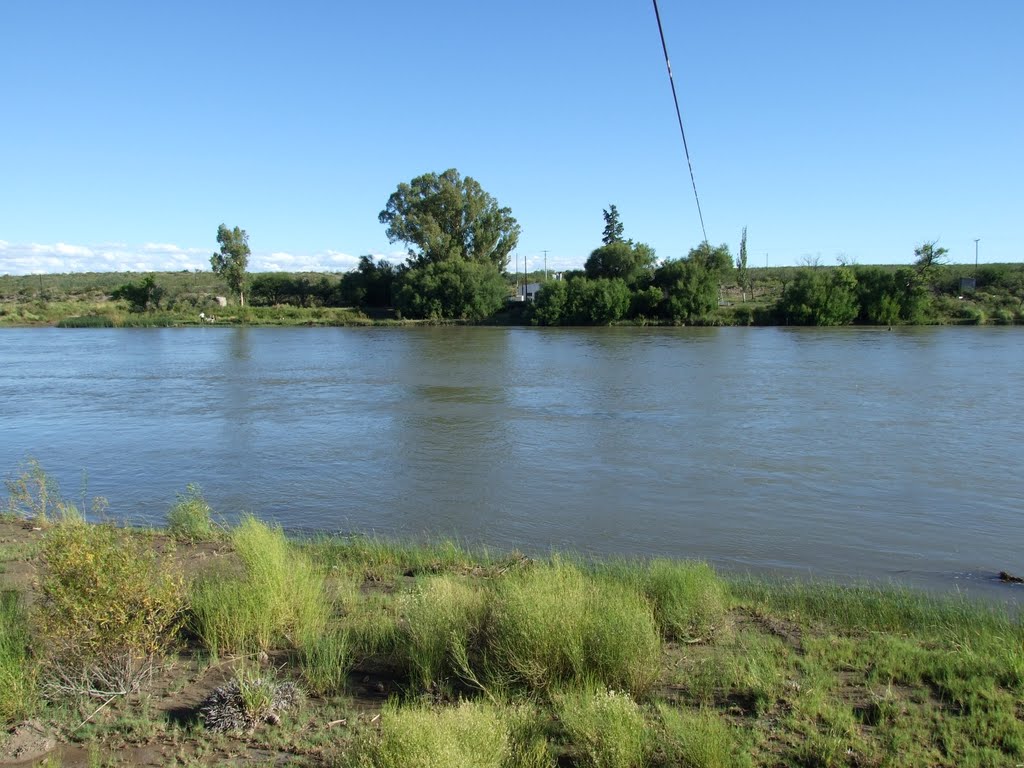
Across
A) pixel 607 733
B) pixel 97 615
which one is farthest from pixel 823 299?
pixel 97 615

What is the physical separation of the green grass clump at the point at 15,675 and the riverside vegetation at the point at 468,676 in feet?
0.04

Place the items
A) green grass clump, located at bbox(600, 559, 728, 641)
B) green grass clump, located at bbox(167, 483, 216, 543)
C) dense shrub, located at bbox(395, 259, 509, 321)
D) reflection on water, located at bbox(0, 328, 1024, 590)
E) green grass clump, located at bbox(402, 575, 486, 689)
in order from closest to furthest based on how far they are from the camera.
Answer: green grass clump, located at bbox(402, 575, 486, 689) → green grass clump, located at bbox(600, 559, 728, 641) → green grass clump, located at bbox(167, 483, 216, 543) → reflection on water, located at bbox(0, 328, 1024, 590) → dense shrub, located at bbox(395, 259, 509, 321)

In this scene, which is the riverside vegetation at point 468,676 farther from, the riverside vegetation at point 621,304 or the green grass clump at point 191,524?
the riverside vegetation at point 621,304

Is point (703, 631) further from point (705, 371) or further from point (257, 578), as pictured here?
point (705, 371)

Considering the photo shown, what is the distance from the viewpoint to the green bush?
4734 mm

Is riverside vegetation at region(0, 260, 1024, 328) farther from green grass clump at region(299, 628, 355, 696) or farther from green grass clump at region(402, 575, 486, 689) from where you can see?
green grass clump at region(299, 628, 355, 696)

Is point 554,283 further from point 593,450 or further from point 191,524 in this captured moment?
point 191,524

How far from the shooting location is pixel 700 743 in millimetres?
3957

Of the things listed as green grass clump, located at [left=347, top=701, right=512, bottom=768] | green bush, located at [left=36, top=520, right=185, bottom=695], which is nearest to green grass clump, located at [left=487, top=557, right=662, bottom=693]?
green grass clump, located at [left=347, top=701, right=512, bottom=768]

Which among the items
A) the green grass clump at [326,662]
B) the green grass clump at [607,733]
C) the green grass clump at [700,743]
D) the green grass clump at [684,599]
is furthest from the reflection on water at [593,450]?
the green grass clump at [607,733]

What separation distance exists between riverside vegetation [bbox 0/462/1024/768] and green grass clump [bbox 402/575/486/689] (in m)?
0.01

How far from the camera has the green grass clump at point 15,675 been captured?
14.7 ft

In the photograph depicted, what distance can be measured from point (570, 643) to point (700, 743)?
1165 millimetres

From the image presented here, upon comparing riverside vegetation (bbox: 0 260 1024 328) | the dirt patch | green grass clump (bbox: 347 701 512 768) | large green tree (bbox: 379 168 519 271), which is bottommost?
the dirt patch
